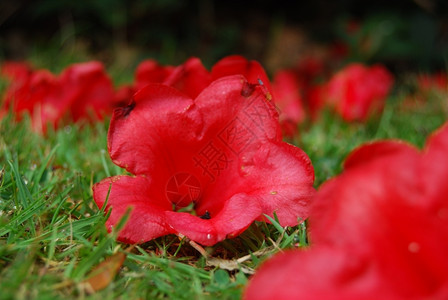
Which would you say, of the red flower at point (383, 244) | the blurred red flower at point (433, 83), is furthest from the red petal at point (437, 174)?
the blurred red flower at point (433, 83)

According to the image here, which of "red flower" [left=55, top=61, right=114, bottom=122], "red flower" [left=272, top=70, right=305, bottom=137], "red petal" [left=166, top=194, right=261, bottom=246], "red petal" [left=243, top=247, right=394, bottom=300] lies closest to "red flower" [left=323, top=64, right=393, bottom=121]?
"red flower" [left=272, top=70, right=305, bottom=137]

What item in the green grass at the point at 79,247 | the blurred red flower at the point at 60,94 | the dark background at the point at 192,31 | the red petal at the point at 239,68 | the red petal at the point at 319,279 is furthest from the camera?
the dark background at the point at 192,31

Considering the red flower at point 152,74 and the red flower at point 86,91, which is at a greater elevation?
the red flower at point 152,74

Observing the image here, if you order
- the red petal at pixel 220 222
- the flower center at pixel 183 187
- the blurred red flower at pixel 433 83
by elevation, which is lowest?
the blurred red flower at pixel 433 83

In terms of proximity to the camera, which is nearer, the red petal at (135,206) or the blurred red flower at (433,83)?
the red petal at (135,206)

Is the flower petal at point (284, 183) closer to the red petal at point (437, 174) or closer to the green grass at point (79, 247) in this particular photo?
the green grass at point (79, 247)

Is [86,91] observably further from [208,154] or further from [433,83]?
[433,83]

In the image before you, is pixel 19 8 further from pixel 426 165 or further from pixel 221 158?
pixel 426 165
